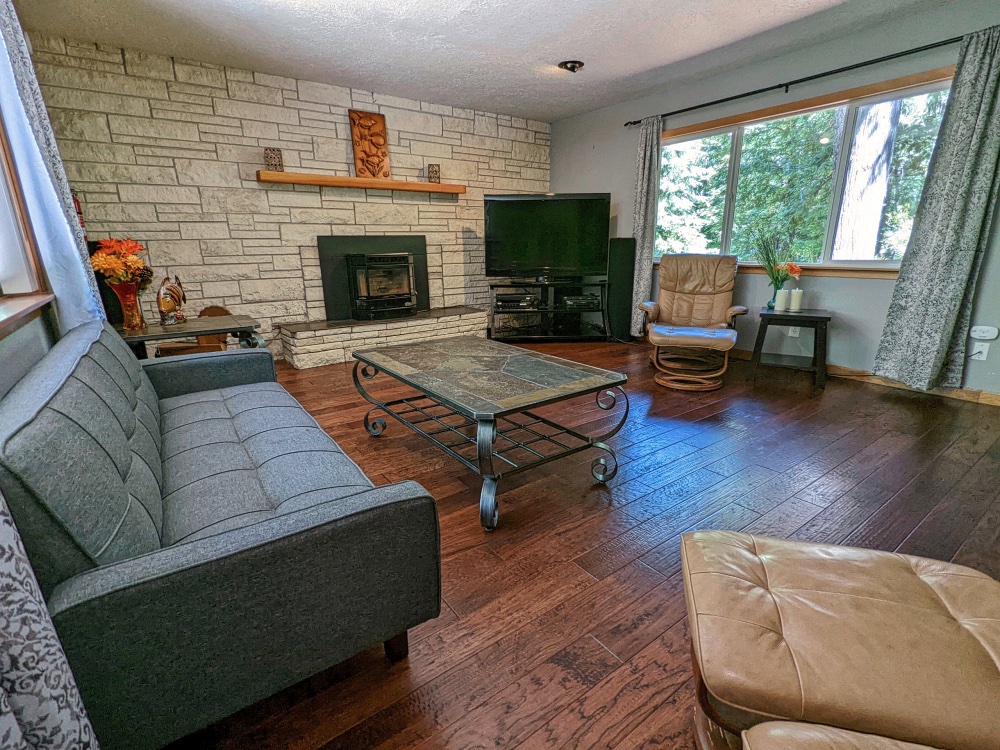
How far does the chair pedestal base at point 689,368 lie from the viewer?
11.3 feet

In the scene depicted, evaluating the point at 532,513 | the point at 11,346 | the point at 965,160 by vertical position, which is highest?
the point at 965,160

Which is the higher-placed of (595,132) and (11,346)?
(595,132)

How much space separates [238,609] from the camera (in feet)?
Result: 2.83

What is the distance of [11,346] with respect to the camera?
141 cm

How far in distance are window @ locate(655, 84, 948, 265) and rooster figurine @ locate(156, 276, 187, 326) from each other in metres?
4.31

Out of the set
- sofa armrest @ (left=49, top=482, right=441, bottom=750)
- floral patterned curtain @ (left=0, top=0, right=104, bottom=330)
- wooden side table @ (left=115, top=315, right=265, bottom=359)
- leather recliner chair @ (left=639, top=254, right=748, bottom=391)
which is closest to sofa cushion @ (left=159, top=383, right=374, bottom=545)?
sofa armrest @ (left=49, top=482, right=441, bottom=750)

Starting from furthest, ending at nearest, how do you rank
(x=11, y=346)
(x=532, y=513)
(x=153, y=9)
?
(x=153, y=9) → (x=532, y=513) → (x=11, y=346)

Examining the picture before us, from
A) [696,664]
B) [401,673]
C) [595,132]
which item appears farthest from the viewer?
[595,132]

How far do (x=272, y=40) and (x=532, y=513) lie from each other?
3.54 m

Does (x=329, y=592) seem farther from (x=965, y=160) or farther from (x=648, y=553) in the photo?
(x=965, y=160)

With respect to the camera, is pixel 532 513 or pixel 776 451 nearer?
pixel 532 513

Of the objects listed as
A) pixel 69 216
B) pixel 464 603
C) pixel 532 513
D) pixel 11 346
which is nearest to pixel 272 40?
pixel 69 216

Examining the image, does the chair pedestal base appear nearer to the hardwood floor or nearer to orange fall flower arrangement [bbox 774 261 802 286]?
the hardwood floor

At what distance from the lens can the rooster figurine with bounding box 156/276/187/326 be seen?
2.68 m
